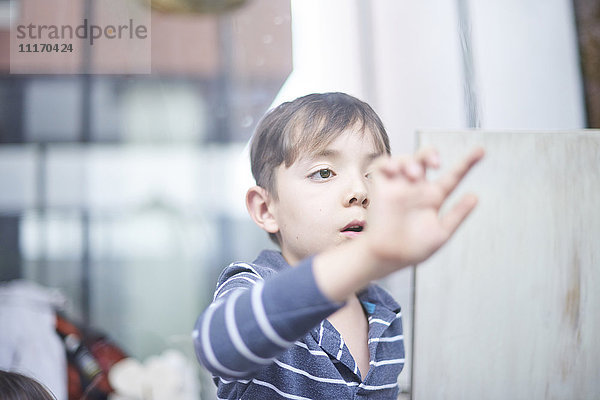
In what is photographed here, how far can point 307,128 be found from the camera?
671 mm

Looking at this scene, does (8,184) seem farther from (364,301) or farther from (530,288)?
(530,288)

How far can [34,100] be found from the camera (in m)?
1.47

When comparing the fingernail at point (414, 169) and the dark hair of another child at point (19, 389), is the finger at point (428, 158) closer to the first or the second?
the fingernail at point (414, 169)

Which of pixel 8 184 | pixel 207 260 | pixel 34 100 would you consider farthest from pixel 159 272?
pixel 34 100

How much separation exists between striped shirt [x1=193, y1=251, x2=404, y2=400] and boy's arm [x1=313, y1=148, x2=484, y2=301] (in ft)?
0.19

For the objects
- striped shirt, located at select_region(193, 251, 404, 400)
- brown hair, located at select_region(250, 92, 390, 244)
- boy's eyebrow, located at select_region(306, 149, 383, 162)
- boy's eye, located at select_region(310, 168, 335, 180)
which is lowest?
striped shirt, located at select_region(193, 251, 404, 400)

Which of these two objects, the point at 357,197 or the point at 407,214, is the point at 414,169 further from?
the point at 357,197

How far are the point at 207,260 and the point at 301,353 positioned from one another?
3.91 ft

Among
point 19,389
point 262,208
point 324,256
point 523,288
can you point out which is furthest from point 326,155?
point 19,389

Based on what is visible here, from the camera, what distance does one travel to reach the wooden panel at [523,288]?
0.78 metres

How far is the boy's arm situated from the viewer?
0.39 meters

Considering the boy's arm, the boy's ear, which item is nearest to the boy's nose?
the boy's ear

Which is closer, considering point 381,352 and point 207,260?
point 381,352

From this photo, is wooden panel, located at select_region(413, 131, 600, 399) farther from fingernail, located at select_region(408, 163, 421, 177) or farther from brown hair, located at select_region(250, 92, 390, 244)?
fingernail, located at select_region(408, 163, 421, 177)
